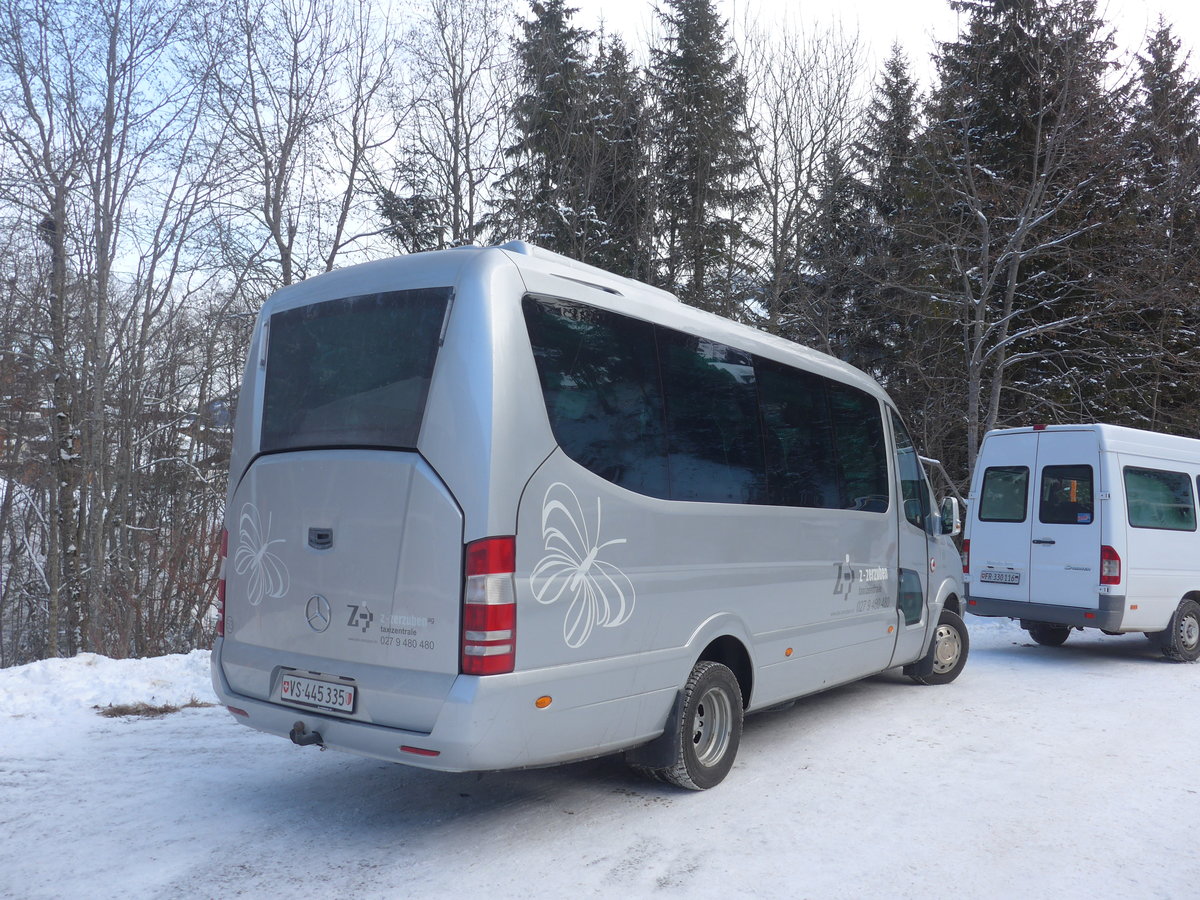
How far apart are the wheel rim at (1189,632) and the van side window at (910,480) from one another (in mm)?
4608

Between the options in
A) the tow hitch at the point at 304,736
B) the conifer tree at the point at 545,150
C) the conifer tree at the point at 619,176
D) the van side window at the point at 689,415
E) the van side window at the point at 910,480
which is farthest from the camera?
the conifer tree at the point at 619,176

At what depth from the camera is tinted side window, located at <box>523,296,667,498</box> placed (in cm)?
450

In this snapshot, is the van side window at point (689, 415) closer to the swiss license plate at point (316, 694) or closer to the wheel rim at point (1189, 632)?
the swiss license plate at point (316, 694)

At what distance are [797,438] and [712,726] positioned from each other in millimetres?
2093

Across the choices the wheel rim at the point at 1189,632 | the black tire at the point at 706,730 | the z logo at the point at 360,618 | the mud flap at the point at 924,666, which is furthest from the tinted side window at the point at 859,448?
the wheel rim at the point at 1189,632

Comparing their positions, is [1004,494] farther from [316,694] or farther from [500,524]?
[316,694]

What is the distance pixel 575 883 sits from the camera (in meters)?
3.98

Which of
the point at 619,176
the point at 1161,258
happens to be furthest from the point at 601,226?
the point at 1161,258

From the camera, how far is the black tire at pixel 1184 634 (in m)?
10.6

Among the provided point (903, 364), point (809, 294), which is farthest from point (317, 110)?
point (903, 364)

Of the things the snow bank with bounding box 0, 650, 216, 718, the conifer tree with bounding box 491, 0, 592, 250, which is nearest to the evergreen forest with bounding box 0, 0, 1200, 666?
the conifer tree with bounding box 491, 0, 592, 250

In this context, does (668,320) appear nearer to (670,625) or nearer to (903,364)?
(670,625)

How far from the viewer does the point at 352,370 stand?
15.2 feet

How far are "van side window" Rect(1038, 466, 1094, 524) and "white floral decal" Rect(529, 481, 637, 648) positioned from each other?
7506 mm
